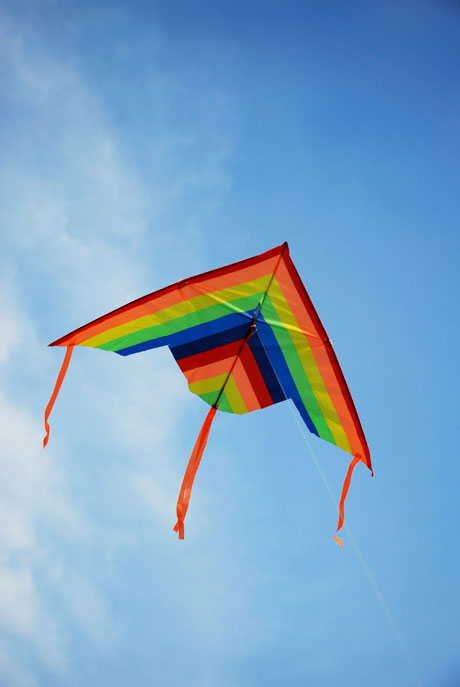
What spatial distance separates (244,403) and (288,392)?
52 cm

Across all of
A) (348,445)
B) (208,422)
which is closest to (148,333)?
(208,422)

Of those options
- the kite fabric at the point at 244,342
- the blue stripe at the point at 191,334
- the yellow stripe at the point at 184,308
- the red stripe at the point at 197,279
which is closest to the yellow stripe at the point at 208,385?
the kite fabric at the point at 244,342

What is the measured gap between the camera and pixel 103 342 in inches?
204

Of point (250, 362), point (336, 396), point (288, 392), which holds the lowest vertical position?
point (336, 396)

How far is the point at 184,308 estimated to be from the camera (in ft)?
16.6

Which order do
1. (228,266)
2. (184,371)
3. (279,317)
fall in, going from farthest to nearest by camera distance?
1. (184,371)
2. (279,317)
3. (228,266)

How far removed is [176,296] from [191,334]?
20.2 inches

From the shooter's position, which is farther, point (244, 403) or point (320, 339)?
point (244, 403)

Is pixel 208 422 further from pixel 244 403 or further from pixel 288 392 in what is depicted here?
pixel 288 392

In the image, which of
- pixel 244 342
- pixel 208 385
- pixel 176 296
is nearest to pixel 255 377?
pixel 244 342

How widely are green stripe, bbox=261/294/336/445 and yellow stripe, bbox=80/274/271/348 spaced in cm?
29

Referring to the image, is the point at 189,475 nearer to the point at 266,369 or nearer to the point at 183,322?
the point at 266,369

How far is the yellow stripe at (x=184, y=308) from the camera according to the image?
494cm

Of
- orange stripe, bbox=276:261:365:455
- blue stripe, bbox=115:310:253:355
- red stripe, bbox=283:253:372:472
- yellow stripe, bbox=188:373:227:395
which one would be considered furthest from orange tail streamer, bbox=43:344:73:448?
red stripe, bbox=283:253:372:472
